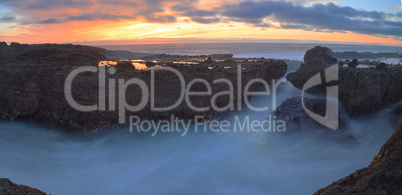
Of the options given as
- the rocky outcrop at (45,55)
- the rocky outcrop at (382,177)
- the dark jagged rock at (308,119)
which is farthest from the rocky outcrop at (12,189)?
the rocky outcrop at (45,55)

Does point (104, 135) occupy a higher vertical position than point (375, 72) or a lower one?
lower

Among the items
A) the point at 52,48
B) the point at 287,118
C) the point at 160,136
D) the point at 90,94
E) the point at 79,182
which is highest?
the point at 52,48

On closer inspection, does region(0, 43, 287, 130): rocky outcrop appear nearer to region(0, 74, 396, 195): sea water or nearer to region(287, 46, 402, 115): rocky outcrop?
region(0, 74, 396, 195): sea water

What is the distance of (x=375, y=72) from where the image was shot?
238 inches

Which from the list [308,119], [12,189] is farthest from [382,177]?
[308,119]

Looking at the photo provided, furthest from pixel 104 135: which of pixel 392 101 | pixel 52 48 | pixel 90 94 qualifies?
pixel 392 101

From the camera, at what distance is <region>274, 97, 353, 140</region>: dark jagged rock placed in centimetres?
582

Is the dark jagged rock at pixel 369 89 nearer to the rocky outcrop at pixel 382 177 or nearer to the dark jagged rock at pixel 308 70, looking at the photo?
the dark jagged rock at pixel 308 70

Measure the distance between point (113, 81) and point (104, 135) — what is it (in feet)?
3.99

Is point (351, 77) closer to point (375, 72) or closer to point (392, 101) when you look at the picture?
point (375, 72)

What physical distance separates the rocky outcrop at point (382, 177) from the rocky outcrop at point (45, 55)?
22.3ft

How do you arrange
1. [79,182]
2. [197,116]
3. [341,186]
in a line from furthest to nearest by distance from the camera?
1. [197,116]
2. [79,182]
3. [341,186]
